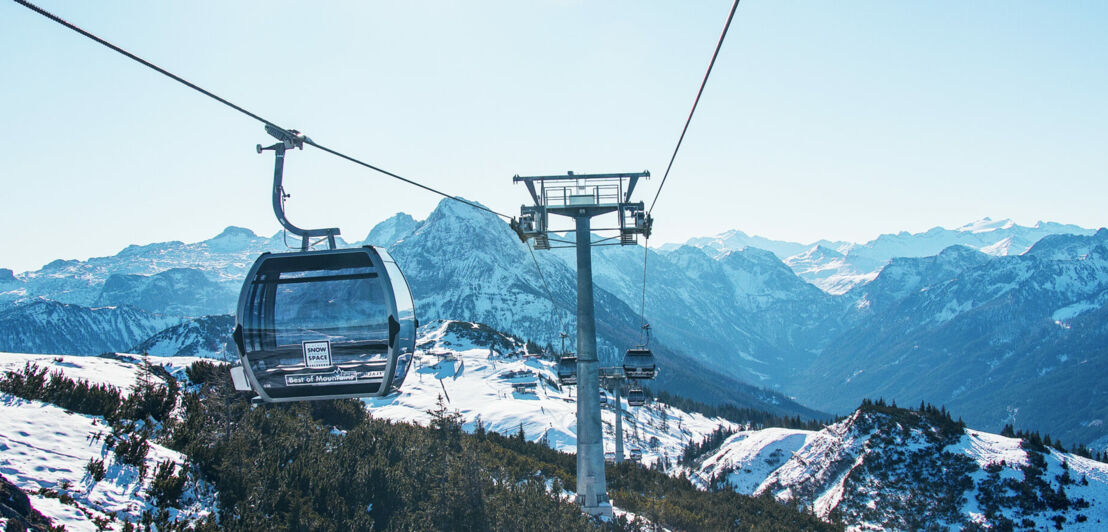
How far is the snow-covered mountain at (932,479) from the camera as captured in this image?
9550cm

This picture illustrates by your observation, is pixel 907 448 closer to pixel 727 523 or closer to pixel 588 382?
pixel 727 523

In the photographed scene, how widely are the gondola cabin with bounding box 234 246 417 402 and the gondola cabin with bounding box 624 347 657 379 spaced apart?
599 inches

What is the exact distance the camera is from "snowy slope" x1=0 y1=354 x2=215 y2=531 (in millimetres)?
16172

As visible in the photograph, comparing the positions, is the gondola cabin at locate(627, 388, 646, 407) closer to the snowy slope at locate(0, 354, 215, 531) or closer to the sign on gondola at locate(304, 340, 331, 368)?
the snowy slope at locate(0, 354, 215, 531)

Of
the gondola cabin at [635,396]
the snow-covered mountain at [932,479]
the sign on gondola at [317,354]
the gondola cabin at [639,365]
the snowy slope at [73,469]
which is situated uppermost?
the sign on gondola at [317,354]

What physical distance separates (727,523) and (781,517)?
46.2 ft

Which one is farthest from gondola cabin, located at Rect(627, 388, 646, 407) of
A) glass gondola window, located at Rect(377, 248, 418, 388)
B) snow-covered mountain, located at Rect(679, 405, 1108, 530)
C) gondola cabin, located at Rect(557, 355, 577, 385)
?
snow-covered mountain, located at Rect(679, 405, 1108, 530)

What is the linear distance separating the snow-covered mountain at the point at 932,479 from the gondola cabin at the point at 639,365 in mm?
67739

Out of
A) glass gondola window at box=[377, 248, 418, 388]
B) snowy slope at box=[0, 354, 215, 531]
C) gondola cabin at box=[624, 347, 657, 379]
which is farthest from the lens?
gondola cabin at box=[624, 347, 657, 379]

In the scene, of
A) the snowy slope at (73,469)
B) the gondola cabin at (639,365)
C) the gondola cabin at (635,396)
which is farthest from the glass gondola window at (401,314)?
the gondola cabin at (635,396)

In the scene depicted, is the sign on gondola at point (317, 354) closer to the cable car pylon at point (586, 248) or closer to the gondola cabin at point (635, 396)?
the cable car pylon at point (586, 248)

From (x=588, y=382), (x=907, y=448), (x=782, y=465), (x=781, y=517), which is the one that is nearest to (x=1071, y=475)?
(x=907, y=448)

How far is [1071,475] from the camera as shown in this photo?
102 metres

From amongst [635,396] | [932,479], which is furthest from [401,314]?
[932,479]
